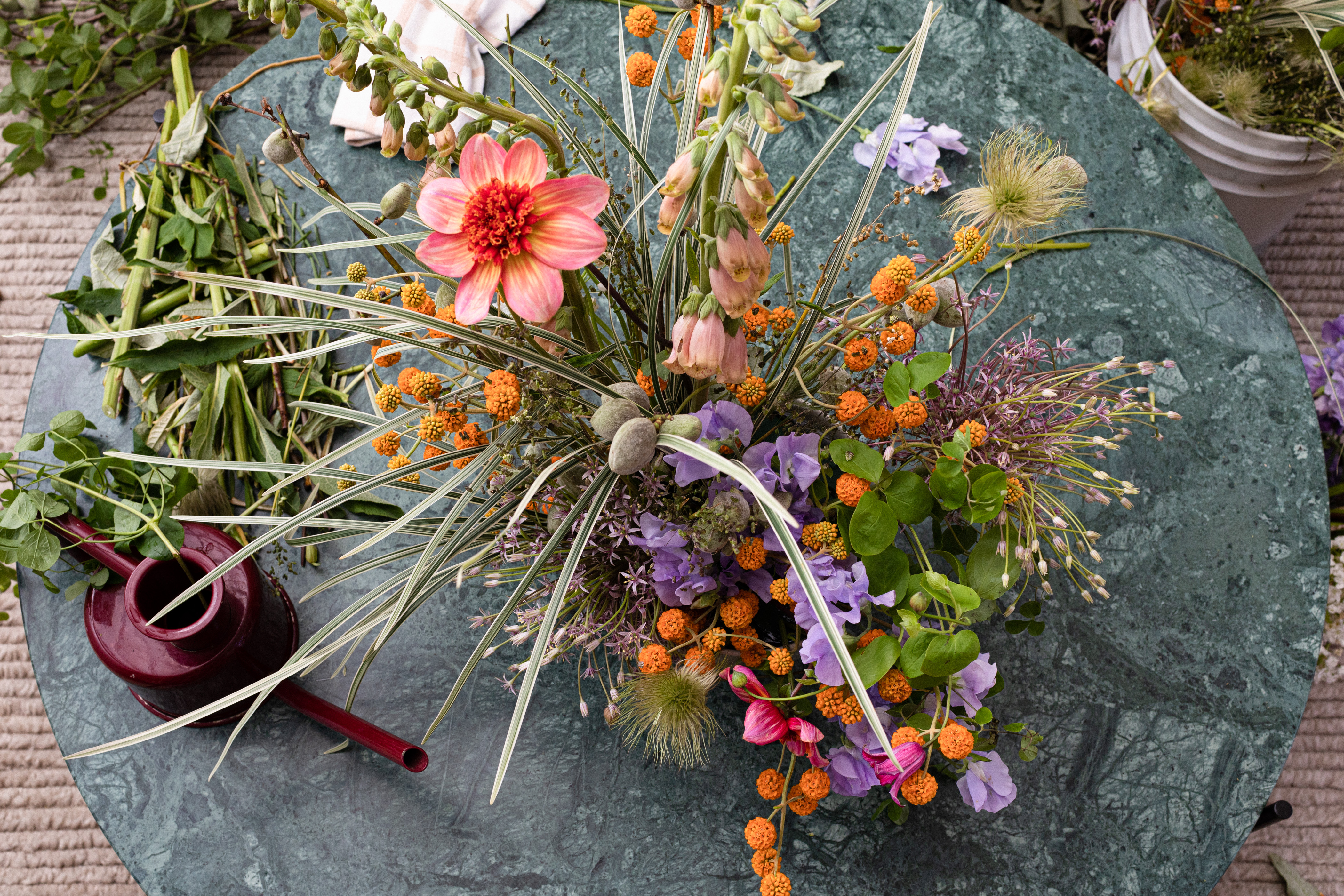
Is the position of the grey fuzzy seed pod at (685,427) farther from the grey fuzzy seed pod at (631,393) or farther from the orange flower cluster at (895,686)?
the orange flower cluster at (895,686)

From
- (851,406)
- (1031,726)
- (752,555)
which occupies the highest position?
(851,406)

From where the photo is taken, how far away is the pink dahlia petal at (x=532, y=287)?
1.42ft

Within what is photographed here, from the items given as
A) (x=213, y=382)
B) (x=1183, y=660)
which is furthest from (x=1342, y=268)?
(x=213, y=382)

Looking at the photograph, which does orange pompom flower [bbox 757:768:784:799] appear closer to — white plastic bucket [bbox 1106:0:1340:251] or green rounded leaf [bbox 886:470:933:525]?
green rounded leaf [bbox 886:470:933:525]

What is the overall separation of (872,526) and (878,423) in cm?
7

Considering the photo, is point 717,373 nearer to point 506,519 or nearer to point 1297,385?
point 506,519

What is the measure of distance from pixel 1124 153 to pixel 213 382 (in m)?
0.91

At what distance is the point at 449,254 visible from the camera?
17.3 inches

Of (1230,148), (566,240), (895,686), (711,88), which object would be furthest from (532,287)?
(1230,148)

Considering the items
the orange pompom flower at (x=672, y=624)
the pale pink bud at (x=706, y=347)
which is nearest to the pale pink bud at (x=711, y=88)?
the pale pink bud at (x=706, y=347)

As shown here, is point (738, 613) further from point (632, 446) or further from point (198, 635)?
point (198, 635)

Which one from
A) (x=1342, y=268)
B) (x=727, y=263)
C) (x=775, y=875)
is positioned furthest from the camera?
(x=1342, y=268)

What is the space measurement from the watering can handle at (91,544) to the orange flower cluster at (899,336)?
0.59m

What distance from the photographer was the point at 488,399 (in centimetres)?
48
